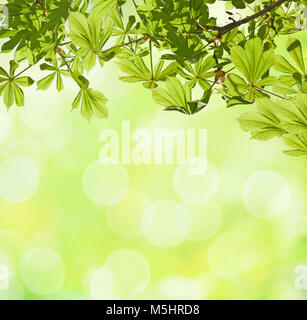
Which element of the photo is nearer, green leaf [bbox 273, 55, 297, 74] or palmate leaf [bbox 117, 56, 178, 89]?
green leaf [bbox 273, 55, 297, 74]

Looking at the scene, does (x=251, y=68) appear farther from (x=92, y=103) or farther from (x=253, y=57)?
(x=92, y=103)

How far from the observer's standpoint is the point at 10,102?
1020 millimetres

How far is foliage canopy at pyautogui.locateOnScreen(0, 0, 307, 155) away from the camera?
0.74m

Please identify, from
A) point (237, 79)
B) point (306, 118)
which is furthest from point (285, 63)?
point (306, 118)

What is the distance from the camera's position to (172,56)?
36.4 inches

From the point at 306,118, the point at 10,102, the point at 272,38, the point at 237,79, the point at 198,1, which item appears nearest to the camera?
the point at 306,118

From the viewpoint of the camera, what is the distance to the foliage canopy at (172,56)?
29.3 inches

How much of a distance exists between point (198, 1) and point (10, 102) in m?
0.52

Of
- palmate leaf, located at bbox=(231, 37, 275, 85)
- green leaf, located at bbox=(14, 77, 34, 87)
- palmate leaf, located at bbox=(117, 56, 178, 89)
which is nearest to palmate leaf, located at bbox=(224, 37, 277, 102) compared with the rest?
palmate leaf, located at bbox=(231, 37, 275, 85)

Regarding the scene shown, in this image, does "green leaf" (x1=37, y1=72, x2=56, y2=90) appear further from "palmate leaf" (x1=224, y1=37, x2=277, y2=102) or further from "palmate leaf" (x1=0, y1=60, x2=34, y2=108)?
"palmate leaf" (x1=224, y1=37, x2=277, y2=102)

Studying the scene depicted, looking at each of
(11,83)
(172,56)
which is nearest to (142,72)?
(172,56)
